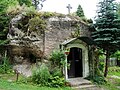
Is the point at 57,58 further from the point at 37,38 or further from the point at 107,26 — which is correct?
the point at 107,26

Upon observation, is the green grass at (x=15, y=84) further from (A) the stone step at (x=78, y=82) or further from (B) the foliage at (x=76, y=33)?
(B) the foliage at (x=76, y=33)

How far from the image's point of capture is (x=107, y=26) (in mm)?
12969

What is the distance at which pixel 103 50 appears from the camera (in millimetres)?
14219

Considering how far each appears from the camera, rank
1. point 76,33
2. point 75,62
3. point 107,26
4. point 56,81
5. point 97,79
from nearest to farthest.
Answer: point 56,81
point 107,26
point 97,79
point 76,33
point 75,62

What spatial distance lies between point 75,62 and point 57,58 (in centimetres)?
201

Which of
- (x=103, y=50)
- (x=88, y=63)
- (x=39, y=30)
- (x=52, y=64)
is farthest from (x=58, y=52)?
(x=103, y=50)

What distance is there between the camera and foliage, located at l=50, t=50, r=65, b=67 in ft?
39.8

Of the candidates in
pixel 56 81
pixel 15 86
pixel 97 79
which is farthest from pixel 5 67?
pixel 97 79

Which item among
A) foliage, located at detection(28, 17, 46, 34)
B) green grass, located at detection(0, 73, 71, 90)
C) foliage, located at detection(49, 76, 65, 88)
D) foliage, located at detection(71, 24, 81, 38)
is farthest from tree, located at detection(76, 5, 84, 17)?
green grass, located at detection(0, 73, 71, 90)

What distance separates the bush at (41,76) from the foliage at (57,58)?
1134 mm

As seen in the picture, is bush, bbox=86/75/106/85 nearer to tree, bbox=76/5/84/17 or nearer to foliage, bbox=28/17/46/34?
foliage, bbox=28/17/46/34

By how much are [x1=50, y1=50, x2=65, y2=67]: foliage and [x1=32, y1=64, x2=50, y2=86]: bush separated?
3.72ft

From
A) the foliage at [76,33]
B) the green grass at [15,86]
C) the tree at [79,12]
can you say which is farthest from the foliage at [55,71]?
Answer: the tree at [79,12]

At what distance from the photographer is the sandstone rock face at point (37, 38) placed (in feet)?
41.5
